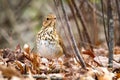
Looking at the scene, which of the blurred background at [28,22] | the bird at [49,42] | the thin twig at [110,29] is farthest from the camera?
the blurred background at [28,22]

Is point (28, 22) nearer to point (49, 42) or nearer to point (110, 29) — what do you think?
point (49, 42)

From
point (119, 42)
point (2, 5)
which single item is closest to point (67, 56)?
point (119, 42)

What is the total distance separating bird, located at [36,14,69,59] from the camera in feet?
14.6

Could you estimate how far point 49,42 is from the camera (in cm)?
448

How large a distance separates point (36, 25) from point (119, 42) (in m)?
2.86

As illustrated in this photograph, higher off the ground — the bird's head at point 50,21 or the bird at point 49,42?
the bird's head at point 50,21

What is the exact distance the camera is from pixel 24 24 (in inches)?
385

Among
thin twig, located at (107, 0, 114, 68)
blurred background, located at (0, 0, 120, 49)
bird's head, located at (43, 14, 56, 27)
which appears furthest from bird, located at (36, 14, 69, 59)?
blurred background, located at (0, 0, 120, 49)

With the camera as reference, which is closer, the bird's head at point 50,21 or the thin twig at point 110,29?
the thin twig at point 110,29

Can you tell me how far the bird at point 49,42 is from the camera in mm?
4453

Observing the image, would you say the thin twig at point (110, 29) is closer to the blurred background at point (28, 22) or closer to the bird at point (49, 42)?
the bird at point (49, 42)

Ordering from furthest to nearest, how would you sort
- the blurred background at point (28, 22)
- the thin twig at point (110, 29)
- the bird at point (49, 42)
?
the blurred background at point (28, 22) < the bird at point (49, 42) < the thin twig at point (110, 29)

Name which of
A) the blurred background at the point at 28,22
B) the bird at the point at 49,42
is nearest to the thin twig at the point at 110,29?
the bird at the point at 49,42

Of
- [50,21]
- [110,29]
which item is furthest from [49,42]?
[110,29]
